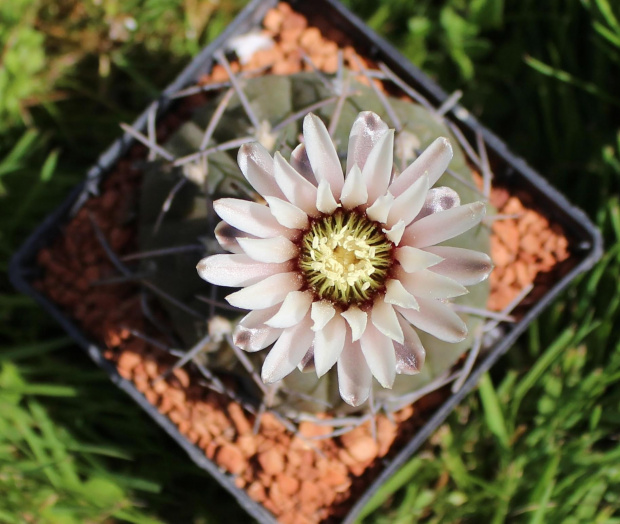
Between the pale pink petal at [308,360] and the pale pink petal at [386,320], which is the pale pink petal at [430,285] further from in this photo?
the pale pink petal at [308,360]

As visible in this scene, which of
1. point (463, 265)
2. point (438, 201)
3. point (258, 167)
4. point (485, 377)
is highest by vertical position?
point (258, 167)

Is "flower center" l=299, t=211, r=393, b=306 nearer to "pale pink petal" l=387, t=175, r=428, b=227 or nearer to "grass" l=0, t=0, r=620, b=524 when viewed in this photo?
"pale pink petal" l=387, t=175, r=428, b=227

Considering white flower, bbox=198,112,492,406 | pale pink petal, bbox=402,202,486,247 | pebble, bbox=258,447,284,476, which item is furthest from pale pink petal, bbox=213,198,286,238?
pebble, bbox=258,447,284,476

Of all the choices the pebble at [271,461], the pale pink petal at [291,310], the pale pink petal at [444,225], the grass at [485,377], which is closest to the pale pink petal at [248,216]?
the pale pink petal at [291,310]

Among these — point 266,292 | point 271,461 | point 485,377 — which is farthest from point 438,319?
point 485,377

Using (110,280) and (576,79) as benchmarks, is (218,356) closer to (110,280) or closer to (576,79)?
(110,280)

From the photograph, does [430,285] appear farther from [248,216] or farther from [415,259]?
[248,216]
